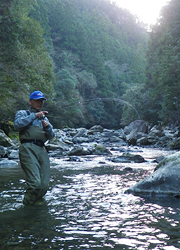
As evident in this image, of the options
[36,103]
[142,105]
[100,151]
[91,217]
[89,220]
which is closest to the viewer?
[89,220]

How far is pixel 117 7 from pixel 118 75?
70.8 meters

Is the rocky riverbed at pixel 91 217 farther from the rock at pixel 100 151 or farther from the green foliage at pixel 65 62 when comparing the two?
the green foliage at pixel 65 62

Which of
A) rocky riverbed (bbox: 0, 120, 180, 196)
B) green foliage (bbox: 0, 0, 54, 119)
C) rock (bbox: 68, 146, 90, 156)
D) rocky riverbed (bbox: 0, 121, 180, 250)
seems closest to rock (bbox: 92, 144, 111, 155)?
rocky riverbed (bbox: 0, 120, 180, 196)

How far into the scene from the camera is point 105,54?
74.9 meters

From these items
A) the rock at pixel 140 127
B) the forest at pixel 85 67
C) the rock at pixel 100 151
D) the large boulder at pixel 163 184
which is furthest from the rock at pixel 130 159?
the rock at pixel 140 127

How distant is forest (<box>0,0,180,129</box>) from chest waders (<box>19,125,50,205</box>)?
10.2 m

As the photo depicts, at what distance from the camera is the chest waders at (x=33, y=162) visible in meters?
3.95

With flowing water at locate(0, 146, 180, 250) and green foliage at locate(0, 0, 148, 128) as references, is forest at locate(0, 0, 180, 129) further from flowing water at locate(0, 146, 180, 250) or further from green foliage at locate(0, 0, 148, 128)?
flowing water at locate(0, 146, 180, 250)

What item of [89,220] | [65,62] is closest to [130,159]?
[89,220]

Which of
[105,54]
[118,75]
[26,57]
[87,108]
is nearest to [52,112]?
[87,108]

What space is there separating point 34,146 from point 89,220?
4.28ft

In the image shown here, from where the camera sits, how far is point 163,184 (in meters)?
4.65

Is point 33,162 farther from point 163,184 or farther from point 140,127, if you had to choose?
point 140,127

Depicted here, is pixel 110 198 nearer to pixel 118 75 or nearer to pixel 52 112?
pixel 52 112
